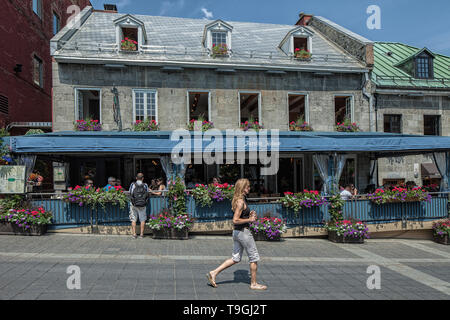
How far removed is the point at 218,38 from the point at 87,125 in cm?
766

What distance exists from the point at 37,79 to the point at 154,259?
16.4 m

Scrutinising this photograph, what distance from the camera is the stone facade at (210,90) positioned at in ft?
43.2

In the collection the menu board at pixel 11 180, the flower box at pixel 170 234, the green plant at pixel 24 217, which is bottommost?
the flower box at pixel 170 234

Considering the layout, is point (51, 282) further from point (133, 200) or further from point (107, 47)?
point (107, 47)

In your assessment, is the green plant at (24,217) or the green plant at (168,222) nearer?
the green plant at (24,217)

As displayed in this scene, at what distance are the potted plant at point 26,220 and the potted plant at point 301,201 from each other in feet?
24.3

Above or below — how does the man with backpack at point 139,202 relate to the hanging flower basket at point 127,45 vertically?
below

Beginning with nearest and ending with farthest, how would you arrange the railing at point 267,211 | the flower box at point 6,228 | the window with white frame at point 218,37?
the flower box at point 6,228
the railing at point 267,211
the window with white frame at point 218,37

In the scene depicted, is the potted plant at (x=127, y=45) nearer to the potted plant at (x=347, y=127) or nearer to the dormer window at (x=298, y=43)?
the dormer window at (x=298, y=43)

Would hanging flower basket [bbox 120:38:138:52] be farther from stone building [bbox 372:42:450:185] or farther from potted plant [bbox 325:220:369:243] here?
stone building [bbox 372:42:450:185]

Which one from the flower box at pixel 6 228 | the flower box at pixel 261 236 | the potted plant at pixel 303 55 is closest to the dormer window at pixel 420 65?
the potted plant at pixel 303 55

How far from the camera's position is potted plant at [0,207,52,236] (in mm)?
8625

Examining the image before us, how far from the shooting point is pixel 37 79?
59.0ft

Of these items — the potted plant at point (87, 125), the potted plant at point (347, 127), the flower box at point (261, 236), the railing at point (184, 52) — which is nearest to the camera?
the flower box at point (261, 236)
